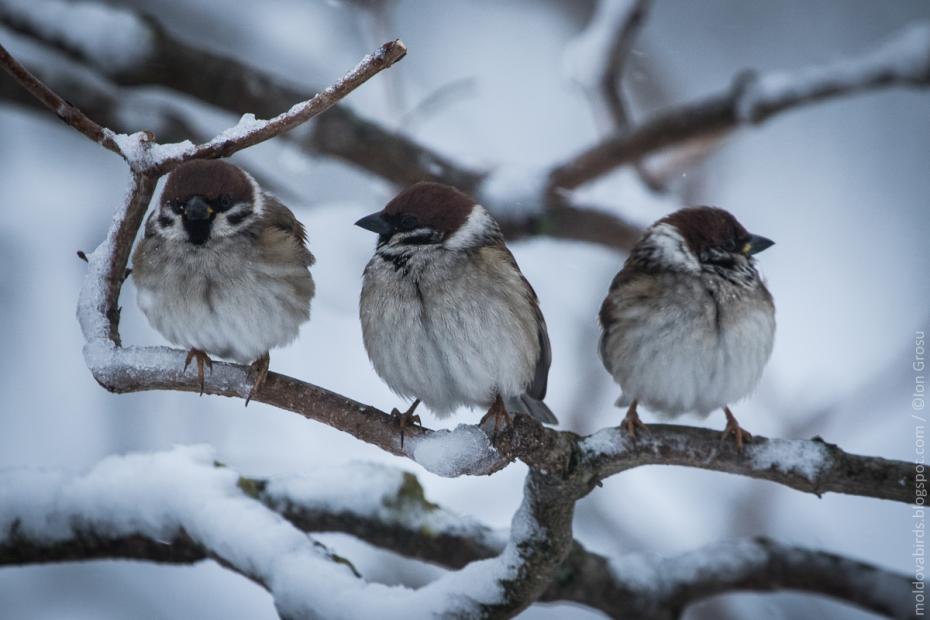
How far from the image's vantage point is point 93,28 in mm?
4723

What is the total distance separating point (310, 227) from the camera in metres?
4.86

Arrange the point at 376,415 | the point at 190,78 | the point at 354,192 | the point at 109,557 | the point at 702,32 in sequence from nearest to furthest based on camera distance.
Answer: the point at 376,415 → the point at 109,557 → the point at 190,78 → the point at 354,192 → the point at 702,32

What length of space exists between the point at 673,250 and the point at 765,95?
1.90 metres

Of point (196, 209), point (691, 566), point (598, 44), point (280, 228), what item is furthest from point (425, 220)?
point (598, 44)

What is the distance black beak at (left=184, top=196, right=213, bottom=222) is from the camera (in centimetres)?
307

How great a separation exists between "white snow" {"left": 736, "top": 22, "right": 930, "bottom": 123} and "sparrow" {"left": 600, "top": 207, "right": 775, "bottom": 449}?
1788mm

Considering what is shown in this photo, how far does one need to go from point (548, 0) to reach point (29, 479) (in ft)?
19.8

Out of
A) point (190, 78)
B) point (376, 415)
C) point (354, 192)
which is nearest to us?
point (376, 415)

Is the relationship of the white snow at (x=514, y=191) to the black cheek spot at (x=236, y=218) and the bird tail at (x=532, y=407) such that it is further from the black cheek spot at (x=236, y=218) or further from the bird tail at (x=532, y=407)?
the black cheek spot at (x=236, y=218)

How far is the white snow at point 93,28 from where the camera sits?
4645mm

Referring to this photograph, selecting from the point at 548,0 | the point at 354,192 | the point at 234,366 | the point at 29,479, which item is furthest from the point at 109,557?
the point at 548,0

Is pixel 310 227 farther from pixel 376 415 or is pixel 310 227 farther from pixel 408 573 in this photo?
pixel 376 415

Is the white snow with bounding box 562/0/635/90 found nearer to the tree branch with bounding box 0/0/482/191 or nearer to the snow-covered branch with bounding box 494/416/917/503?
the tree branch with bounding box 0/0/482/191

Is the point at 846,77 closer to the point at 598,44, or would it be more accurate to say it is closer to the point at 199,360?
the point at 598,44
